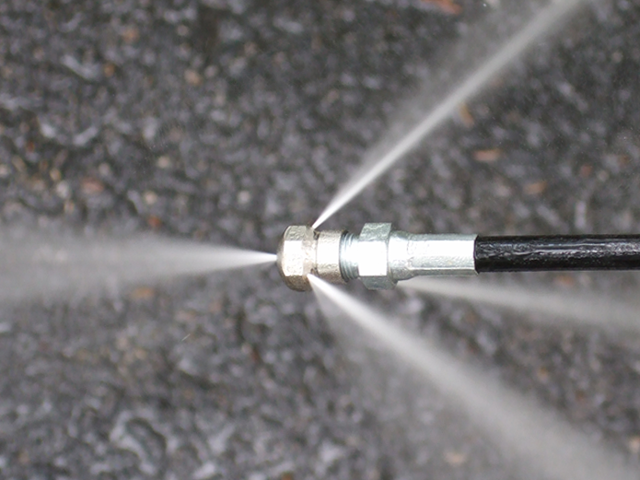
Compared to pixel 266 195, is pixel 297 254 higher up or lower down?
lower down

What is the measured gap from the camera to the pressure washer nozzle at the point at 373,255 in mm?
599

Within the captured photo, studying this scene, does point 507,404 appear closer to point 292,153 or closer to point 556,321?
point 556,321

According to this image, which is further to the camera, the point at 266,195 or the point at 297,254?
the point at 266,195

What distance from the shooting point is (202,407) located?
Result: 112cm

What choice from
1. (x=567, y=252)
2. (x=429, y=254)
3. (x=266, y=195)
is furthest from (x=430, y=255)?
(x=266, y=195)

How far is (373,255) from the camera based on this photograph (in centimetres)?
61

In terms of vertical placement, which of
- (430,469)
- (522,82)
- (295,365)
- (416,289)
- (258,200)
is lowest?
(430,469)

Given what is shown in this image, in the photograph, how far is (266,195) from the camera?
1.14 metres

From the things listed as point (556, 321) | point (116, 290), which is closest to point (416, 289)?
point (556, 321)

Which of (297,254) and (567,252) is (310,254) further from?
(567,252)

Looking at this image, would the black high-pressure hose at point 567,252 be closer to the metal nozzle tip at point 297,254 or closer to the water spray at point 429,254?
the water spray at point 429,254

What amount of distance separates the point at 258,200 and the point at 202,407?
326mm

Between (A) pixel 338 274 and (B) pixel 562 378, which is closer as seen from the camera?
(A) pixel 338 274

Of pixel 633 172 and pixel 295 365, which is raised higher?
pixel 633 172
